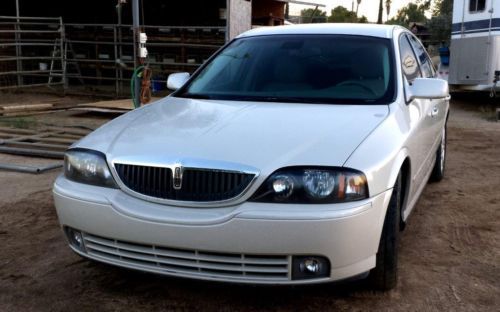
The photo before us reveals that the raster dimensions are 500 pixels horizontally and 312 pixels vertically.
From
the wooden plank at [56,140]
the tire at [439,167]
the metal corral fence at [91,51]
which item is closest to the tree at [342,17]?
the metal corral fence at [91,51]

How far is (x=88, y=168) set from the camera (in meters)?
3.10

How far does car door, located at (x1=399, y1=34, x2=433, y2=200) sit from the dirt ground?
1.54 ft

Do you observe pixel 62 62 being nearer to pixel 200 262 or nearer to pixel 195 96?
pixel 195 96

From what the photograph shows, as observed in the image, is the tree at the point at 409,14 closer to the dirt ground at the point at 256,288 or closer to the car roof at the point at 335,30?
the car roof at the point at 335,30

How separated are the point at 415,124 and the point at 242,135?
4.37 feet

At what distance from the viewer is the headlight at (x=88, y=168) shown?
302cm

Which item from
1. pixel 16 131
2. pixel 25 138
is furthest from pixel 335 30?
pixel 16 131

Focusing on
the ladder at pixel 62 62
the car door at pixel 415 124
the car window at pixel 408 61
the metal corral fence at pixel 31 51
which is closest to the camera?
the car door at pixel 415 124

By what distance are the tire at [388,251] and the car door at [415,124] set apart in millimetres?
484

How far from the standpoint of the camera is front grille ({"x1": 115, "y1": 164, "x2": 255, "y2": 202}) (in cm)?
275

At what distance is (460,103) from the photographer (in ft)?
48.4

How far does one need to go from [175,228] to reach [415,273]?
64.8 inches

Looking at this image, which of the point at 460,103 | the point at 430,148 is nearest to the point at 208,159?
the point at 430,148

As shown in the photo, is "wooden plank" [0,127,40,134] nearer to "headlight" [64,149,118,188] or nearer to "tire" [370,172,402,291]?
"headlight" [64,149,118,188]
